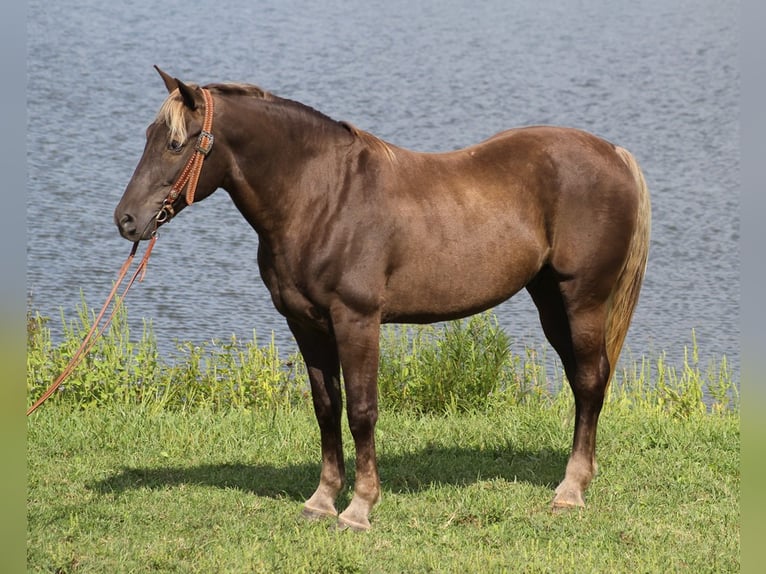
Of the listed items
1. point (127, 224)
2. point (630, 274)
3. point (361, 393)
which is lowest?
point (361, 393)

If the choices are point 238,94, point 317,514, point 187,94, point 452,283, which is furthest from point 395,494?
point 187,94

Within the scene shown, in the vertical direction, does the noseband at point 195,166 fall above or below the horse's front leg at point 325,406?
above

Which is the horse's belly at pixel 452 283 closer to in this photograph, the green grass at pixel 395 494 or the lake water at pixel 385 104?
the green grass at pixel 395 494

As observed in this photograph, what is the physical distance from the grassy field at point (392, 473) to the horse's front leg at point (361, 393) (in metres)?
0.16

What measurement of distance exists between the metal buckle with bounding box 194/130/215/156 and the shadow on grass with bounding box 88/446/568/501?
2025mm

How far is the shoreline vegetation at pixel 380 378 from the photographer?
290 inches

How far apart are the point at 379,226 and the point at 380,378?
2.87m

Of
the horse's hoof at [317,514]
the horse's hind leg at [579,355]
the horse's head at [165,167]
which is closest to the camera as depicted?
the horse's head at [165,167]

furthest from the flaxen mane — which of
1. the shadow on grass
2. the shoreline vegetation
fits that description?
the shoreline vegetation

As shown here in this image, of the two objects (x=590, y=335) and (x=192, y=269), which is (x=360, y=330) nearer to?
(x=590, y=335)

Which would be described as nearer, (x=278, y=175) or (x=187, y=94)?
(x=187, y=94)

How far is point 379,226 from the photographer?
15.9ft

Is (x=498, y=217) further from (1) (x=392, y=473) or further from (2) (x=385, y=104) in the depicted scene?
(2) (x=385, y=104)

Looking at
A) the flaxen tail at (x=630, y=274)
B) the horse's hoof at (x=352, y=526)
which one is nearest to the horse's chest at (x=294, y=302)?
the horse's hoof at (x=352, y=526)
